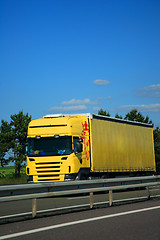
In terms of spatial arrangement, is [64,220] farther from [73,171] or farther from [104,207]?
[73,171]

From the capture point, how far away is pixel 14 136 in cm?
5909

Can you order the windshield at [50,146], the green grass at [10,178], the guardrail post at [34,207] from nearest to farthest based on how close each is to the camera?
the guardrail post at [34,207], the windshield at [50,146], the green grass at [10,178]

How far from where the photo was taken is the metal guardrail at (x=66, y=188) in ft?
31.5

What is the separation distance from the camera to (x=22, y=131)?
59219mm

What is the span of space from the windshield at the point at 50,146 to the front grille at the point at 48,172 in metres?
0.48

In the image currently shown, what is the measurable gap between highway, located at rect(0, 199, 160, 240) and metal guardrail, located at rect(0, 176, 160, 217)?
59cm

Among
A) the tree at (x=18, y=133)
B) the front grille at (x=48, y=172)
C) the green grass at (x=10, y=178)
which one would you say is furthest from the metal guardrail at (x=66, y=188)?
the tree at (x=18, y=133)

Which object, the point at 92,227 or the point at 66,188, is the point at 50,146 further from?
the point at 92,227

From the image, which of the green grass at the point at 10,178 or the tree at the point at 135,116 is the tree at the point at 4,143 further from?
the tree at the point at 135,116

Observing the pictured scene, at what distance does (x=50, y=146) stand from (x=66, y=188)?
8398mm

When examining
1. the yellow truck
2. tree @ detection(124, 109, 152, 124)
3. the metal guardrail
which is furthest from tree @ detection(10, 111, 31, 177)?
the metal guardrail

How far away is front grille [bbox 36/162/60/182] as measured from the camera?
19078 mm

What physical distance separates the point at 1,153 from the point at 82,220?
51003 millimetres

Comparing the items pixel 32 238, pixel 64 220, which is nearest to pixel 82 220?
pixel 64 220
